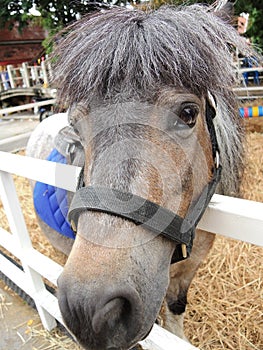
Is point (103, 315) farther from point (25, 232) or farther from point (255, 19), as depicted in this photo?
point (255, 19)

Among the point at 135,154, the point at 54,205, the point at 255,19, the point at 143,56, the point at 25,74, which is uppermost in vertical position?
the point at 255,19

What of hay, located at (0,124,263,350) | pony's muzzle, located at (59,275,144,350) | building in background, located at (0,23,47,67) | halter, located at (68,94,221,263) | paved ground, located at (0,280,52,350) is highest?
building in background, located at (0,23,47,67)

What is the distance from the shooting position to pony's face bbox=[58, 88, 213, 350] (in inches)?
29.5

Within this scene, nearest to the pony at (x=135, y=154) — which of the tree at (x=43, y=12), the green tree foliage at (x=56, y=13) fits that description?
the green tree foliage at (x=56, y=13)

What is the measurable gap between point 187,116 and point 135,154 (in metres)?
0.26

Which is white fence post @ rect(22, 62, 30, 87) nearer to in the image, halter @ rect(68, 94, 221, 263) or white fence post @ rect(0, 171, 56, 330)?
white fence post @ rect(0, 171, 56, 330)

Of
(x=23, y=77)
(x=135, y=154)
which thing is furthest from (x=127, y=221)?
(x=23, y=77)

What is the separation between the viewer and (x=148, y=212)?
819 mm

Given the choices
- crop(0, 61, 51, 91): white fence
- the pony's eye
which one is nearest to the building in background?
crop(0, 61, 51, 91): white fence

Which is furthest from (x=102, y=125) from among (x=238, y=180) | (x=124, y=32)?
(x=238, y=180)

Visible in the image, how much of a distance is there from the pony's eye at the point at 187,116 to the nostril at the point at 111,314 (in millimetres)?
534

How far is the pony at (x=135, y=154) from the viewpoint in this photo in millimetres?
772

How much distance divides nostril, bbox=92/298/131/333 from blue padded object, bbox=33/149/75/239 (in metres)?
1.01

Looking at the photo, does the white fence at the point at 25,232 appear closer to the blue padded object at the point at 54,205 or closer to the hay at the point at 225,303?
the blue padded object at the point at 54,205
